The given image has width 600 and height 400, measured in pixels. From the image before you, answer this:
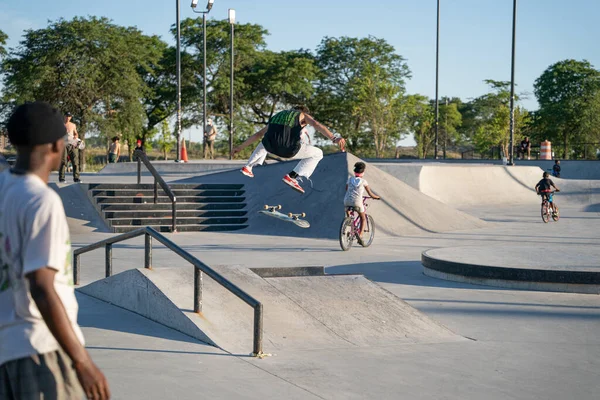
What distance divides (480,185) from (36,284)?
2810 cm

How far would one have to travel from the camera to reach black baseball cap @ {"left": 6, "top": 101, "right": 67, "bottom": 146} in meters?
2.56

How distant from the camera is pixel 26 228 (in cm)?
239

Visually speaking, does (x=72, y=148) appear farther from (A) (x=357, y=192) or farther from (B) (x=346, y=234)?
(A) (x=357, y=192)

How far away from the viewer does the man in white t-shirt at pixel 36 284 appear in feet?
7.80

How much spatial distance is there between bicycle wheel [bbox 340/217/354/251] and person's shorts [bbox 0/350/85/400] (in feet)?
37.0

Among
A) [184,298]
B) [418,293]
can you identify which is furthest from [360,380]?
[418,293]

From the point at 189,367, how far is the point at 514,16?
2967 cm

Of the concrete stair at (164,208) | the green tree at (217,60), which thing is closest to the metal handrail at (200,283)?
the concrete stair at (164,208)

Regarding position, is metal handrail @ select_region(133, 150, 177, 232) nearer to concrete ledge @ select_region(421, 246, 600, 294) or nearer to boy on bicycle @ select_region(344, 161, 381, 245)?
boy on bicycle @ select_region(344, 161, 381, 245)

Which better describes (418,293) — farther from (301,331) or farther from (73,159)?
(73,159)

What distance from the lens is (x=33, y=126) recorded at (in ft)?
8.38

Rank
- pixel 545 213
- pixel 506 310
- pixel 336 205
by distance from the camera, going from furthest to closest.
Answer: pixel 545 213, pixel 336 205, pixel 506 310

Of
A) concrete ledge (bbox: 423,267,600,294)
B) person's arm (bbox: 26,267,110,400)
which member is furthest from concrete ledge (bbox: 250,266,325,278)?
person's arm (bbox: 26,267,110,400)

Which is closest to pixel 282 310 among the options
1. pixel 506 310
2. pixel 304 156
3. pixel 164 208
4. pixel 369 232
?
pixel 506 310
